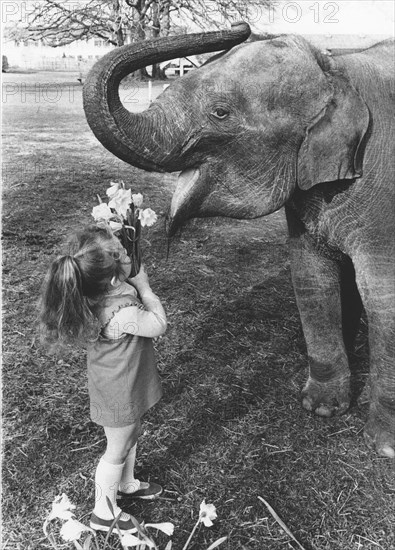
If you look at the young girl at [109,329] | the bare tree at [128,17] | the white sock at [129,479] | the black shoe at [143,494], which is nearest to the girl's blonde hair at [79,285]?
the young girl at [109,329]

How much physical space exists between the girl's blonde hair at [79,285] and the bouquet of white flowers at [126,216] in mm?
67

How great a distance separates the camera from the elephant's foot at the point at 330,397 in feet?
9.68

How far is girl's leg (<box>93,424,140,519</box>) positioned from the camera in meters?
2.10

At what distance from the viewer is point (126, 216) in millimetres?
2098

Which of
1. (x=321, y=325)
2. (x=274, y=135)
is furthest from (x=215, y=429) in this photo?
(x=274, y=135)

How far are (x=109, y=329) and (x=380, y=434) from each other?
1.37 metres

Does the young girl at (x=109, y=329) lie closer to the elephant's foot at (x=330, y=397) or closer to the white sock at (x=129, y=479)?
the white sock at (x=129, y=479)

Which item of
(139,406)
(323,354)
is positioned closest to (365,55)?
(323,354)

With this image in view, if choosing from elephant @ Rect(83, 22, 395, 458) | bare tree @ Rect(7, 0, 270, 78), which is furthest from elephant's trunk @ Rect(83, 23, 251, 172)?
bare tree @ Rect(7, 0, 270, 78)

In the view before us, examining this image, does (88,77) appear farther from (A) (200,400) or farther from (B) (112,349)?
(A) (200,400)

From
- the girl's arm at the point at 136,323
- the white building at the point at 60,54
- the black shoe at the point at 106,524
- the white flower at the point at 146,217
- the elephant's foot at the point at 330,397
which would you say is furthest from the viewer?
the white building at the point at 60,54

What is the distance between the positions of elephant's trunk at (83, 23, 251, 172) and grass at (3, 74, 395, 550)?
1304 mm

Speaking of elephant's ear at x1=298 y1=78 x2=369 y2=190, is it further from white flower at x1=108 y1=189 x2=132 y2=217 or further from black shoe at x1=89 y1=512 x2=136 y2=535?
black shoe at x1=89 y1=512 x2=136 y2=535

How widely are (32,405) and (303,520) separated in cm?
141
